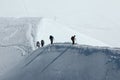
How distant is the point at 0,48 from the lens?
1750 cm

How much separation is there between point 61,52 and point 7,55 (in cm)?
843

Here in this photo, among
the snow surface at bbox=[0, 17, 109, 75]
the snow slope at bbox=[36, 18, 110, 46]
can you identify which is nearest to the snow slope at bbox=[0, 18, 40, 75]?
the snow surface at bbox=[0, 17, 109, 75]

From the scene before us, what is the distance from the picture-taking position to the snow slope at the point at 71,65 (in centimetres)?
723

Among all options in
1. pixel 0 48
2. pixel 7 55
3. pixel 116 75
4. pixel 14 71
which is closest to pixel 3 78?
pixel 14 71

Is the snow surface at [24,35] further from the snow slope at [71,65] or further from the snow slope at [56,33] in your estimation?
the snow slope at [71,65]

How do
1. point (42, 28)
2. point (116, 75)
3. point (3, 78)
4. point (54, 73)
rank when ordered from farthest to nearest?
point (42, 28), point (3, 78), point (54, 73), point (116, 75)

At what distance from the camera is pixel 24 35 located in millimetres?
18531

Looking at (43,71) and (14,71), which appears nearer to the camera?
(43,71)

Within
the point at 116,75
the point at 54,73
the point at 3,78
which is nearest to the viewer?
the point at 116,75

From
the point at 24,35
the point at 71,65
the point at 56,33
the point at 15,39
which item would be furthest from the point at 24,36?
the point at 71,65

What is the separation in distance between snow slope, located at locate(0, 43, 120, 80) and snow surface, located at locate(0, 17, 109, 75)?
22.7 feet

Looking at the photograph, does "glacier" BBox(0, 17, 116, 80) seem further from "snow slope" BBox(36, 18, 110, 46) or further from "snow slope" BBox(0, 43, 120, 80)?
"snow slope" BBox(0, 43, 120, 80)

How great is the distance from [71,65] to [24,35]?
1104 centimetres

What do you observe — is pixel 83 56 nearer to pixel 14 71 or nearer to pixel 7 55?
pixel 14 71
